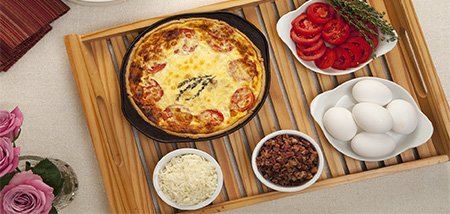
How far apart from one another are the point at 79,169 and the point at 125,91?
29cm

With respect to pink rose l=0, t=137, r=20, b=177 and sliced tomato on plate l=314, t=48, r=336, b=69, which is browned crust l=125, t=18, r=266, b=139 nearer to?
sliced tomato on plate l=314, t=48, r=336, b=69

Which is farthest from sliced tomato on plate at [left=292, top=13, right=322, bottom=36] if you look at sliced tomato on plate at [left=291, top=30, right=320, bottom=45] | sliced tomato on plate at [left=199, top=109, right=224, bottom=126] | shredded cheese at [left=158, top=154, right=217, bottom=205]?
shredded cheese at [left=158, top=154, right=217, bottom=205]

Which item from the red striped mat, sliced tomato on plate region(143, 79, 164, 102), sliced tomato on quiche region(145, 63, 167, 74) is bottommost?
sliced tomato on plate region(143, 79, 164, 102)

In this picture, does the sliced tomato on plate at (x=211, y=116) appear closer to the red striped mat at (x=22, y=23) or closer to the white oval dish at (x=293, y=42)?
the white oval dish at (x=293, y=42)

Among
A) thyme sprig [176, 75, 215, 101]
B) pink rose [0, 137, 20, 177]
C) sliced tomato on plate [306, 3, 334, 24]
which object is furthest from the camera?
sliced tomato on plate [306, 3, 334, 24]

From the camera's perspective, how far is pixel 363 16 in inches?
57.2

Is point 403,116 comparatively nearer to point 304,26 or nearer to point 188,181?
point 304,26

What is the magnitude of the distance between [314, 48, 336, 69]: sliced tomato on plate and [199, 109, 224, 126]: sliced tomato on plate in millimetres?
322

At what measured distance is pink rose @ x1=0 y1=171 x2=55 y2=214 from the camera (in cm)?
111

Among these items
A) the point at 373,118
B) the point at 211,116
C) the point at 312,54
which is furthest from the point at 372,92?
the point at 211,116

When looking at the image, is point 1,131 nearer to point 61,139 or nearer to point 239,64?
point 61,139

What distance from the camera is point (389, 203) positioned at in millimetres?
1595

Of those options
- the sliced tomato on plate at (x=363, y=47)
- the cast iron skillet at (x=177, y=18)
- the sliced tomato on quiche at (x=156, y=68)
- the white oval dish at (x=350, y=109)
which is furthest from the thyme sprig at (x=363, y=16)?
the sliced tomato on quiche at (x=156, y=68)

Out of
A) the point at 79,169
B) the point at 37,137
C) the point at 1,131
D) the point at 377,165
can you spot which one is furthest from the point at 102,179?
the point at 377,165
